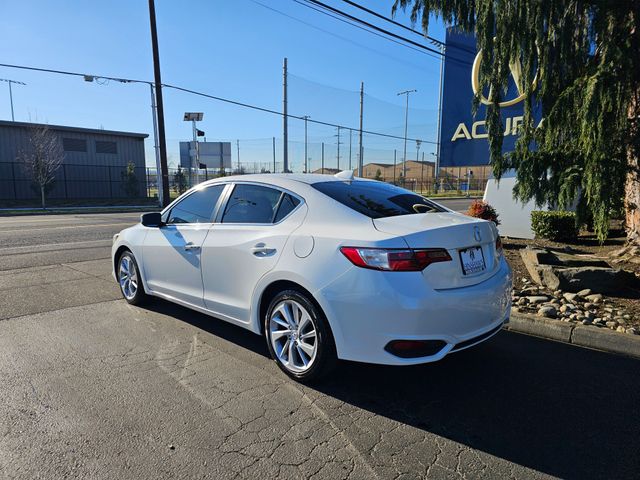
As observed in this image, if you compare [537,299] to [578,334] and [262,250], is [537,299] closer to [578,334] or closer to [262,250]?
[578,334]

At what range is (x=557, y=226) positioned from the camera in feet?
32.6

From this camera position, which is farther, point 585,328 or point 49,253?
point 49,253

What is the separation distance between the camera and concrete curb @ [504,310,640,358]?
13.6 feet

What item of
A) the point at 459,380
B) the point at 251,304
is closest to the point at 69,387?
the point at 251,304

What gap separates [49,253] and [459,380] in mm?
8940

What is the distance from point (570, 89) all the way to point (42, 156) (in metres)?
29.8

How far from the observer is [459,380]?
3545mm

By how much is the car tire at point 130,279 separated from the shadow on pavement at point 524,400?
1.63m

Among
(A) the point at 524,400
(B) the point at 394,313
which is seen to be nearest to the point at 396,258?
(B) the point at 394,313

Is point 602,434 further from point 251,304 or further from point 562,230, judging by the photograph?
point 562,230

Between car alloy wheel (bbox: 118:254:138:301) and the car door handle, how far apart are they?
2376mm

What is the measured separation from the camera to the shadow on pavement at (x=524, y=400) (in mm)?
2623

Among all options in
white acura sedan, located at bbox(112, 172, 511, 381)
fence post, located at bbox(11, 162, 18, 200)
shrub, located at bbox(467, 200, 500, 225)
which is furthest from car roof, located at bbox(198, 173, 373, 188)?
fence post, located at bbox(11, 162, 18, 200)

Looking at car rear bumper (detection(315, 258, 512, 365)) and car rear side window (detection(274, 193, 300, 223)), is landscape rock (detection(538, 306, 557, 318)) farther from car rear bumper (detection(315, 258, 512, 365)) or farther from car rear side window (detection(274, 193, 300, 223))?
car rear side window (detection(274, 193, 300, 223))
